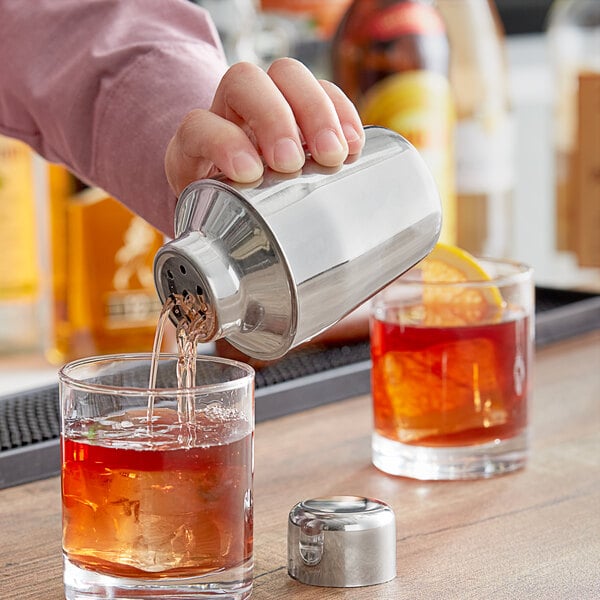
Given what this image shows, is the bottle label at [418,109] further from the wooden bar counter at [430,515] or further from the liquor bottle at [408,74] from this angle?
the wooden bar counter at [430,515]

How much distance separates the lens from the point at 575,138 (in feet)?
4.94

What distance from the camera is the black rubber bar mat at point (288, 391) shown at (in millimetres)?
784

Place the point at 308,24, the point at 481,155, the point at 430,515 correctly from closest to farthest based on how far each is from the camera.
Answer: the point at 430,515, the point at 481,155, the point at 308,24

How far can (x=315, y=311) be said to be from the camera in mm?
576

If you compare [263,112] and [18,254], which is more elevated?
[263,112]

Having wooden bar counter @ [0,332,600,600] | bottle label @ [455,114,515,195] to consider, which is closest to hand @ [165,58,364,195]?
wooden bar counter @ [0,332,600,600]

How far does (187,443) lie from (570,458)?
0.35m

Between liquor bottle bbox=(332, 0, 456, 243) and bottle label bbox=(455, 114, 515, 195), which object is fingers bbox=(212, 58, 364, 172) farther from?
bottle label bbox=(455, 114, 515, 195)

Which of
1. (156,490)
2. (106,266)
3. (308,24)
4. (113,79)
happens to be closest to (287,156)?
(156,490)

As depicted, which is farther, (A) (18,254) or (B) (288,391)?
(A) (18,254)

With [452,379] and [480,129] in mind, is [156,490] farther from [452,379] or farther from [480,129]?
[480,129]

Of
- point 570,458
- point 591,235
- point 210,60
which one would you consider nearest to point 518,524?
point 570,458

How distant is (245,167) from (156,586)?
19 cm

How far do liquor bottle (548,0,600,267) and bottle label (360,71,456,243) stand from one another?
0.63 ft
